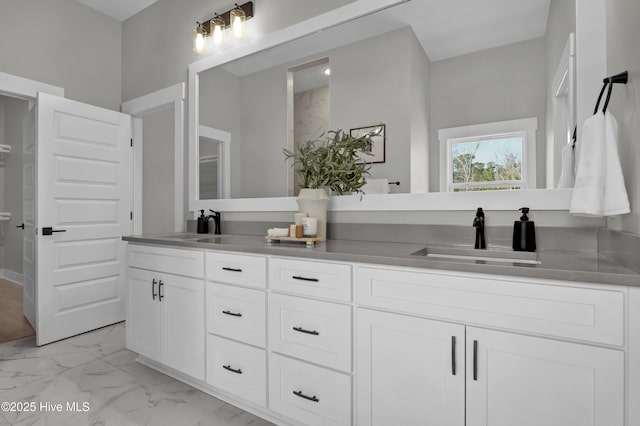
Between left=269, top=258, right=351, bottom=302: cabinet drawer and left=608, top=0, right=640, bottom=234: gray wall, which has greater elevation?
left=608, top=0, right=640, bottom=234: gray wall

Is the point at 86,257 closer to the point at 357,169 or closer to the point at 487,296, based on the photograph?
the point at 357,169

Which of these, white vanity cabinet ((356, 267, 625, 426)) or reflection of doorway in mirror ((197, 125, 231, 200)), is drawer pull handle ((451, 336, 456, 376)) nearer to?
white vanity cabinet ((356, 267, 625, 426))

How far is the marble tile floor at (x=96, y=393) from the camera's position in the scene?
173 cm

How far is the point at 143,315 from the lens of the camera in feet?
7.23

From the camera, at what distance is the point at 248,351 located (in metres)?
1.69

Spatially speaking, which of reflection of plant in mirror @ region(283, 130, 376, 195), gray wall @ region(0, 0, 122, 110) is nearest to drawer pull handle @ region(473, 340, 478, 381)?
reflection of plant in mirror @ region(283, 130, 376, 195)

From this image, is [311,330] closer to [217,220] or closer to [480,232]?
[480,232]

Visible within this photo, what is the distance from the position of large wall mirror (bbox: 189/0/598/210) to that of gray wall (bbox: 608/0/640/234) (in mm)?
174

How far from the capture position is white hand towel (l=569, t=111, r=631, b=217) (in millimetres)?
1111

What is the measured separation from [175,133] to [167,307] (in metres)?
1.58

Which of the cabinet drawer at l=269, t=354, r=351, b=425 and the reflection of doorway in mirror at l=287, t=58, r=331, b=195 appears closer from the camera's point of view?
the cabinet drawer at l=269, t=354, r=351, b=425

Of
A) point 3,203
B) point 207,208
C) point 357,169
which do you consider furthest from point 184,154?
point 3,203

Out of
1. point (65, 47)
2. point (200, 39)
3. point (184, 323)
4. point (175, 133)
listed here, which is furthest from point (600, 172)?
point (65, 47)

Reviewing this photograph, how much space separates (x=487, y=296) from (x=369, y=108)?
47.6 inches
